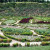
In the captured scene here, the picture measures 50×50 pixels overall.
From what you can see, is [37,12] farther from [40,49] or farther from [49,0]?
[40,49]

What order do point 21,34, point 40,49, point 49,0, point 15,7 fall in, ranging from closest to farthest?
point 40,49 < point 21,34 < point 15,7 < point 49,0

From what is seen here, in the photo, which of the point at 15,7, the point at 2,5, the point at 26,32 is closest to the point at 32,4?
the point at 15,7

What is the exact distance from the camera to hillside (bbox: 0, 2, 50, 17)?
4319cm

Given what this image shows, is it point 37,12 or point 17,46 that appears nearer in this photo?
point 17,46

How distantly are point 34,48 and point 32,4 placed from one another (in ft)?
116

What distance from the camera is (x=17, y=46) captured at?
635 inches

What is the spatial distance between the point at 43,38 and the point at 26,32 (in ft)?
11.4

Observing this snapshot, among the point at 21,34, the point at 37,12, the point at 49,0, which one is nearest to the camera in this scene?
the point at 21,34

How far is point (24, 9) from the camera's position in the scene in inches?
1817

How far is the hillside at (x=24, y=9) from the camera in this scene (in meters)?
43.2

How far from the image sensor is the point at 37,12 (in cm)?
4450

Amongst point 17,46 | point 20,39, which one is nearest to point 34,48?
point 17,46

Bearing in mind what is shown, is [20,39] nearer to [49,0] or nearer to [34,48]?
[34,48]

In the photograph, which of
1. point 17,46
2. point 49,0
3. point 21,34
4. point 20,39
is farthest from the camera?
point 49,0
